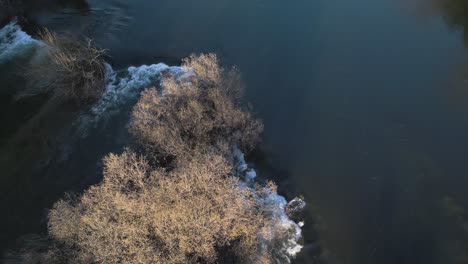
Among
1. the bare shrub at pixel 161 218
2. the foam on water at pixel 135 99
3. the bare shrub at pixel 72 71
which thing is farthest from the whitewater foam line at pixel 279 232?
the bare shrub at pixel 72 71

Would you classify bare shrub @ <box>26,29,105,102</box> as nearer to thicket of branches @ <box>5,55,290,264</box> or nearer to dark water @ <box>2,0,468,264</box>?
dark water @ <box>2,0,468,264</box>

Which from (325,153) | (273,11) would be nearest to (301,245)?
(325,153)

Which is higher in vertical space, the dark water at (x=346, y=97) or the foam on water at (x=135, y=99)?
the dark water at (x=346, y=97)

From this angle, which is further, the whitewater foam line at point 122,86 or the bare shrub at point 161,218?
the whitewater foam line at point 122,86

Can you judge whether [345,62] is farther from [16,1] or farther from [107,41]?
[16,1]

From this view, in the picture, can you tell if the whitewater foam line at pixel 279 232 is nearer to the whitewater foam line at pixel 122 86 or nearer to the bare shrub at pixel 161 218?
the bare shrub at pixel 161 218

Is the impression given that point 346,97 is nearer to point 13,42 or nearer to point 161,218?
point 161,218
